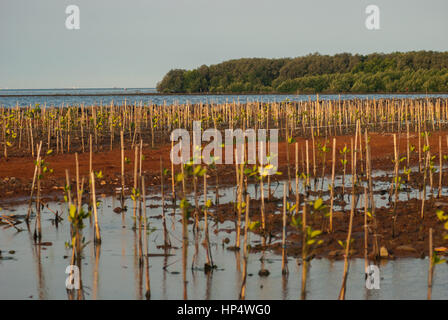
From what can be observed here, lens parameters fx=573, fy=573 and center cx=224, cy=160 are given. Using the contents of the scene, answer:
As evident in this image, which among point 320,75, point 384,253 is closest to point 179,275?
point 384,253

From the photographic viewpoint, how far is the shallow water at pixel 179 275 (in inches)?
240

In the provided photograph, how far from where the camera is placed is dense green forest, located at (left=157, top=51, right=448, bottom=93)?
Result: 7112 cm

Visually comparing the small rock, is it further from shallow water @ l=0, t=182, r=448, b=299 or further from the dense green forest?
the dense green forest

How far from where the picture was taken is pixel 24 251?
771 cm

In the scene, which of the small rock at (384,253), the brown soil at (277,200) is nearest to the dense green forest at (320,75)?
the brown soil at (277,200)

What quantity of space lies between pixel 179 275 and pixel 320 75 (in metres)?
82.4

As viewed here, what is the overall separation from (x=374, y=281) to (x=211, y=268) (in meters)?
1.87

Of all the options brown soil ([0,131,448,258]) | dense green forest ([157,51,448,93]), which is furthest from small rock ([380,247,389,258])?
dense green forest ([157,51,448,93])

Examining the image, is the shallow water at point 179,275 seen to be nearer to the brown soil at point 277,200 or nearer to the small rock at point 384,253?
the small rock at point 384,253

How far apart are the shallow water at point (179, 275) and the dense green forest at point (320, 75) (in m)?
64.2

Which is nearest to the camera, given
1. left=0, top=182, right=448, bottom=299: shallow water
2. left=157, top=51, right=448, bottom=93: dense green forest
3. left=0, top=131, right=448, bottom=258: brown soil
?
left=0, top=182, right=448, bottom=299: shallow water

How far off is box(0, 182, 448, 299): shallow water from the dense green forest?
6417 cm

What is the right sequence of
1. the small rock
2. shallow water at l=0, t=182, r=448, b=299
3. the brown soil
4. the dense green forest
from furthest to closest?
the dense green forest, the brown soil, the small rock, shallow water at l=0, t=182, r=448, b=299

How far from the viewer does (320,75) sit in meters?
86.4
